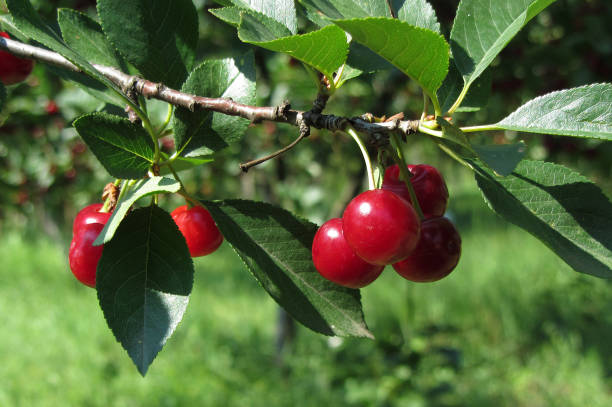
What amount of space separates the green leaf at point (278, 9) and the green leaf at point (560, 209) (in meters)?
0.34

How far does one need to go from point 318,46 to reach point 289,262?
33 centimetres

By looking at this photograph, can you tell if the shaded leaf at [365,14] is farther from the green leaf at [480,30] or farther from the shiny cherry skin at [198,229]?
the shiny cherry skin at [198,229]

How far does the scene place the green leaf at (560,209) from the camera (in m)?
0.65

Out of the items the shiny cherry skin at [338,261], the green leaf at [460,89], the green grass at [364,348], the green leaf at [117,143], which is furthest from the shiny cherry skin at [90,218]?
the green grass at [364,348]

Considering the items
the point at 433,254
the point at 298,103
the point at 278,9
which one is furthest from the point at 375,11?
the point at 298,103

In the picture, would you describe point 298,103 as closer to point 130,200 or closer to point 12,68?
point 12,68

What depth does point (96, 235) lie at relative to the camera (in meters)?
0.79

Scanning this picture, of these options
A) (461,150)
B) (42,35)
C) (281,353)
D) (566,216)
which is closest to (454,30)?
(461,150)

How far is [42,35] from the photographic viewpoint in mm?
735

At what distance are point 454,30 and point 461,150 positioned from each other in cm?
19

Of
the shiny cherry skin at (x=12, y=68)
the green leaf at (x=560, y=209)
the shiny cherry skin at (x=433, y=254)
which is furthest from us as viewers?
the shiny cherry skin at (x=12, y=68)

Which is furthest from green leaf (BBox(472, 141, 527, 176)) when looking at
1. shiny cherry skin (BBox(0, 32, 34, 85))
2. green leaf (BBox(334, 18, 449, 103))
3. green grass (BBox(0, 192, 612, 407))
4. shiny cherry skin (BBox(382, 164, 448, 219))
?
green grass (BBox(0, 192, 612, 407))

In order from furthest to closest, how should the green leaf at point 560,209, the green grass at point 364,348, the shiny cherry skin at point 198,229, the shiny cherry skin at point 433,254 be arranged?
1. the green grass at point 364,348
2. the shiny cherry skin at point 198,229
3. the shiny cherry skin at point 433,254
4. the green leaf at point 560,209

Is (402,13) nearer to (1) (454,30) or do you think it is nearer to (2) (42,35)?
(1) (454,30)
